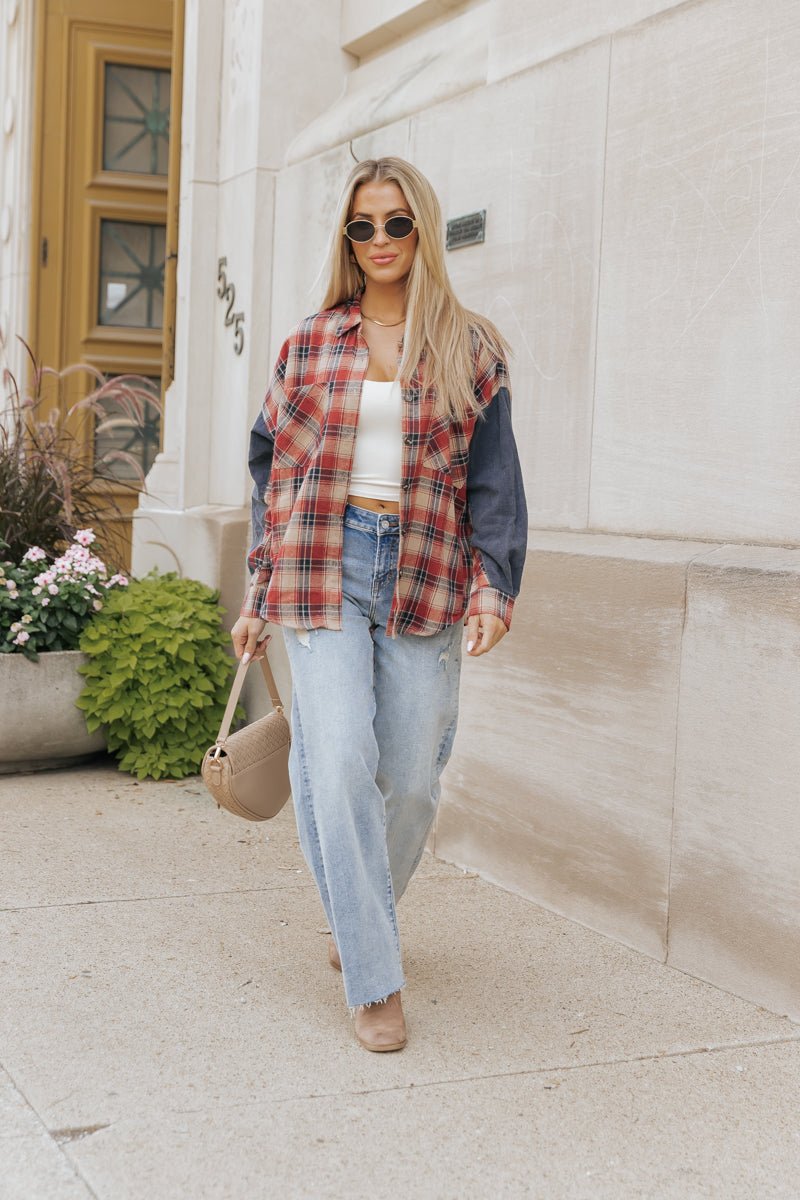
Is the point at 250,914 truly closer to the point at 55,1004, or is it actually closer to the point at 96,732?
the point at 55,1004

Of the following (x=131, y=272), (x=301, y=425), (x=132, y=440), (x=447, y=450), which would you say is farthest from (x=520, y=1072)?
(x=131, y=272)

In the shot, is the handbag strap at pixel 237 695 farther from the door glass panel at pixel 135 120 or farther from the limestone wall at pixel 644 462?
the door glass panel at pixel 135 120

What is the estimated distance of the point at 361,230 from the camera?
129 inches

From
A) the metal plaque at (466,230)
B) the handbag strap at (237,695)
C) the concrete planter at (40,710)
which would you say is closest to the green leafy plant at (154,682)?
the concrete planter at (40,710)

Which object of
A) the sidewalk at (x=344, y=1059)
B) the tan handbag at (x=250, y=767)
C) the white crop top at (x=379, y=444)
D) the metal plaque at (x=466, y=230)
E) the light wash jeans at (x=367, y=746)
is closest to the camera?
the sidewalk at (x=344, y=1059)

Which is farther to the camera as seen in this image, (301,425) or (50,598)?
(50,598)

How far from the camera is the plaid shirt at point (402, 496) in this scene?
3.21m

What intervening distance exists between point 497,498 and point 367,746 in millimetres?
627

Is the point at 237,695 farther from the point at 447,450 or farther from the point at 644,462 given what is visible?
the point at 644,462

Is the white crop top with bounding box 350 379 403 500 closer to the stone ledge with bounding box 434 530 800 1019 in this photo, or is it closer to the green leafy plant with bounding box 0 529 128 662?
the stone ledge with bounding box 434 530 800 1019

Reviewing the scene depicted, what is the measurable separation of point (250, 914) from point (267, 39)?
4.01 m

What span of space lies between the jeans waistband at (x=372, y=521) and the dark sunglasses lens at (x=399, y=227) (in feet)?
2.00

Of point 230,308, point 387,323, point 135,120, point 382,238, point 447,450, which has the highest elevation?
point 135,120

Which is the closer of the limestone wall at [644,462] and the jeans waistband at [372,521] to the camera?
the jeans waistband at [372,521]
